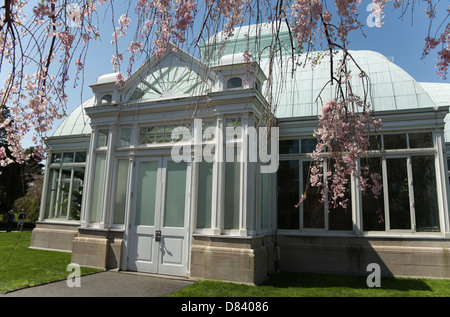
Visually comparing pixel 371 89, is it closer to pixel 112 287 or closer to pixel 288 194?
pixel 288 194

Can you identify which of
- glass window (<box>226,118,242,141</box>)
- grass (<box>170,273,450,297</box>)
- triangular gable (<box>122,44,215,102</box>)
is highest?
triangular gable (<box>122,44,215,102</box>)

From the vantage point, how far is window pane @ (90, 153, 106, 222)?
8984 mm

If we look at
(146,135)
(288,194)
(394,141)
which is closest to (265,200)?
(288,194)

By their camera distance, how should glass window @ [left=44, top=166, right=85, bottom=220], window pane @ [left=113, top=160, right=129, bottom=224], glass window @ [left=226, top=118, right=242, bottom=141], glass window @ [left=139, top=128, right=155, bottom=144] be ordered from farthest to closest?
glass window @ [left=44, top=166, right=85, bottom=220]
glass window @ [left=139, top=128, right=155, bottom=144]
window pane @ [left=113, top=160, right=129, bottom=224]
glass window @ [left=226, top=118, right=242, bottom=141]

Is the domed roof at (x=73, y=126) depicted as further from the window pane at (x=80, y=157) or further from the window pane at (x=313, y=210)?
the window pane at (x=313, y=210)

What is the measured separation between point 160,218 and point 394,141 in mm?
6664

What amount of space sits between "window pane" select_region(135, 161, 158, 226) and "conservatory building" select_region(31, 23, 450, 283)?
3 centimetres

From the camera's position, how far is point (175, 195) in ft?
27.2

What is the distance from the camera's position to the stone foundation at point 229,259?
697 cm

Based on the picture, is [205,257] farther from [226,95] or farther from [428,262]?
[428,262]

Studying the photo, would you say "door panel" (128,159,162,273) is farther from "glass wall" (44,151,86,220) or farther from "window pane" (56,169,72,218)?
"window pane" (56,169,72,218)

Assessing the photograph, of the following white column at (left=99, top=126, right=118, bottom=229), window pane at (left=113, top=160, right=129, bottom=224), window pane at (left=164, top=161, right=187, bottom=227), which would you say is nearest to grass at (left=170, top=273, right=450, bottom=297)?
window pane at (left=164, top=161, right=187, bottom=227)

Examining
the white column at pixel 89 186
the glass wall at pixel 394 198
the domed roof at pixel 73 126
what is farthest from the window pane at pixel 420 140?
the domed roof at pixel 73 126
